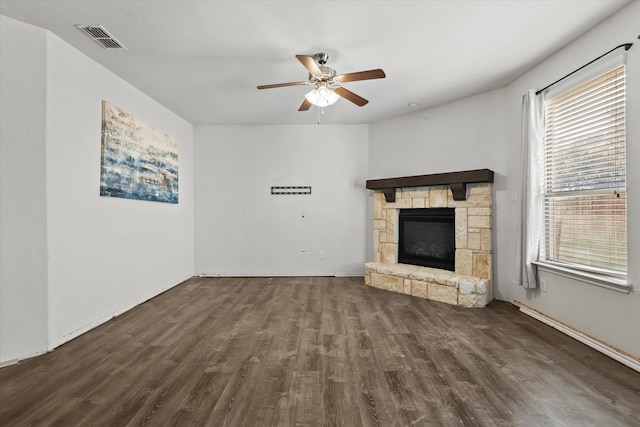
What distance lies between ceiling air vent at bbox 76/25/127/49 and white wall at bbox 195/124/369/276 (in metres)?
2.69

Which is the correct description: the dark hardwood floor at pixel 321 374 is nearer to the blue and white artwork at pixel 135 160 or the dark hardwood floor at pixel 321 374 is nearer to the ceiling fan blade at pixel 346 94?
the blue and white artwork at pixel 135 160

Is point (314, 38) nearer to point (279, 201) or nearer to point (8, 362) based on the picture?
point (279, 201)

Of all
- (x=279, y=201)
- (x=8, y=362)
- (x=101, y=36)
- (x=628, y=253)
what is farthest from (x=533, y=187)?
(x=8, y=362)

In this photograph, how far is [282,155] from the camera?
5500mm

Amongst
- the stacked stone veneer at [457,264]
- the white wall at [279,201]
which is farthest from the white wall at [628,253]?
the white wall at [279,201]

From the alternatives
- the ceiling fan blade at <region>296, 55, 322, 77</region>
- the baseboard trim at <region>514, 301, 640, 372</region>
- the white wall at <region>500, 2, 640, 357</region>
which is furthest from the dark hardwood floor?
the ceiling fan blade at <region>296, 55, 322, 77</region>

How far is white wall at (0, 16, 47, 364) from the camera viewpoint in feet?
7.99

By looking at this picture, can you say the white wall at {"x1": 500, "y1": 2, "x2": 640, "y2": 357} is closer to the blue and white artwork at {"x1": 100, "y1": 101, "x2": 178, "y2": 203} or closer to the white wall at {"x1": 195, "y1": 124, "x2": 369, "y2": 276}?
the white wall at {"x1": 195, "y1": 124, "x2": 369, "y2": 276}

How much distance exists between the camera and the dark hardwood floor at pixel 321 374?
174cm

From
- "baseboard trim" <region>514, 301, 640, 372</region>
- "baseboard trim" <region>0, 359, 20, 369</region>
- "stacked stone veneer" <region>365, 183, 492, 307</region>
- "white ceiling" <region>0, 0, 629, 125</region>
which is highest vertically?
"white ceiling" <region>0, 0, 629, 125</region>

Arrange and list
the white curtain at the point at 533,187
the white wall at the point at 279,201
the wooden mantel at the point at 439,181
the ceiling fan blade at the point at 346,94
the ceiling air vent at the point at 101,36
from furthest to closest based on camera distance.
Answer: the white wall at the point at 279,201 < the wooden mantel at the point at 439,181 < the white curtain at the point at 533,187 < the ceiling fan blade at the point at 346,94 < the ceiling air vent at the point at 101,36

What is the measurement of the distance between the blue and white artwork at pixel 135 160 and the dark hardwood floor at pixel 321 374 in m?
1.52

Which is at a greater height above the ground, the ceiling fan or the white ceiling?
the white ceiling

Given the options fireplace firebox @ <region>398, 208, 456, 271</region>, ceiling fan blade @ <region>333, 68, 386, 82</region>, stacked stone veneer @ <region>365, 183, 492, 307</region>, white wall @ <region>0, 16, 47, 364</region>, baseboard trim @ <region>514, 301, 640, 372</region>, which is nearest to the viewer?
baseboard trim @ <region>514, 301, 640, 372</region>
